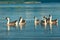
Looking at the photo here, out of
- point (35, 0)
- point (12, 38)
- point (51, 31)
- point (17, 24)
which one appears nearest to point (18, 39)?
point (12, 38)

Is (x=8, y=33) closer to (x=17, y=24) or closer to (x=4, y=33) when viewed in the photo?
(x=4, y=33)

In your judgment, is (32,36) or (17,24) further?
(17,24)

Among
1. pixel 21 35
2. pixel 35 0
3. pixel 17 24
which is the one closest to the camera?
A: pixel 21 35

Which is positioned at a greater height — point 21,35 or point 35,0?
point 35,0

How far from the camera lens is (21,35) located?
68.6 feet

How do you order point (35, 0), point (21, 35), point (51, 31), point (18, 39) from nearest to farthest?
point (18, 39)
point (21, 35)
point (51, 31)
point (35, 0)

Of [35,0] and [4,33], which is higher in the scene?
[35,0]

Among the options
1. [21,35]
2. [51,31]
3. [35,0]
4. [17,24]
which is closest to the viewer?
[21,35]

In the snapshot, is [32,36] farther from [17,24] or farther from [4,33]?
[17,24]

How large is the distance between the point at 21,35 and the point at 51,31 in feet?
7.66

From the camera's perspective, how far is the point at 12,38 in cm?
1988

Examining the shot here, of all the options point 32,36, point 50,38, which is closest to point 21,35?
point 32,36

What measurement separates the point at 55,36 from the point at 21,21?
8.26m

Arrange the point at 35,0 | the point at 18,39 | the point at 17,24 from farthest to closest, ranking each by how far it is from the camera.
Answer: the point at 35,0
the point at 17,24
the point at 18,39
